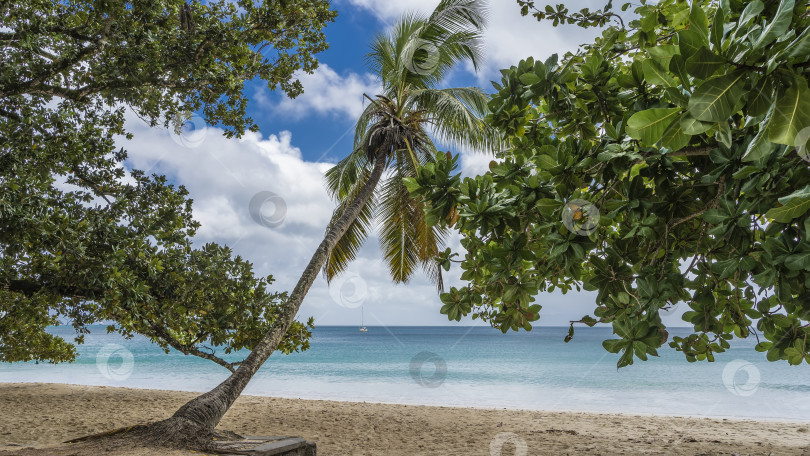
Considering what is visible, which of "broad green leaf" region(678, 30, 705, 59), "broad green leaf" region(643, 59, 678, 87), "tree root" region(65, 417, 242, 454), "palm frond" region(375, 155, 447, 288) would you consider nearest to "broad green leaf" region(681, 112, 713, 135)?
"broad green leaf" region(678, 30, 705, 59)

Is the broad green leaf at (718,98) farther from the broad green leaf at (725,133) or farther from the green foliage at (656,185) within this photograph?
the broad green leaf at (725,133)

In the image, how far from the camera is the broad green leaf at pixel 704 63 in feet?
3.32

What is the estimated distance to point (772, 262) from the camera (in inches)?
67.0

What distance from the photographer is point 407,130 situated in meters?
9.16

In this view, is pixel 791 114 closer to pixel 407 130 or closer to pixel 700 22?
pixel 700 22

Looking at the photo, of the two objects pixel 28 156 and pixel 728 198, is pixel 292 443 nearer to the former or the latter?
pixel 28 156

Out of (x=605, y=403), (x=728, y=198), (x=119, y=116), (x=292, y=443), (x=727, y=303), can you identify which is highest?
(x=119, y=116)

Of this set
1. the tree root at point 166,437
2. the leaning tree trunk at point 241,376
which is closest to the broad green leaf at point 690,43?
the tree root at point 166,437

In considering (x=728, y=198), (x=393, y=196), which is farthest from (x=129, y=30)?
(x=393, y=196)

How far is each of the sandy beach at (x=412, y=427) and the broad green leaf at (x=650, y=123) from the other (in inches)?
242

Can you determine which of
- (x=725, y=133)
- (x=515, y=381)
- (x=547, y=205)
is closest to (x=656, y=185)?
(x=547, y=205)

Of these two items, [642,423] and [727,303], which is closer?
[727,303]

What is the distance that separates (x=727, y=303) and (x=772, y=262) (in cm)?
109

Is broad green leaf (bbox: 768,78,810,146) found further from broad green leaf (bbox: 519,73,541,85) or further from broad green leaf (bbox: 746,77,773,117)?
broad green leaf (bbox: 519,73,541,85)
